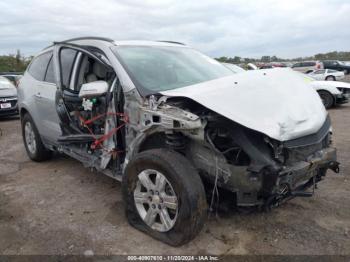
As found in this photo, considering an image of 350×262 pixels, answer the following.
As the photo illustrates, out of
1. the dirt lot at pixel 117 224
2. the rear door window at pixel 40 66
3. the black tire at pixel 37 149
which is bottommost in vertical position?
the dirt lot at pixel 117 224

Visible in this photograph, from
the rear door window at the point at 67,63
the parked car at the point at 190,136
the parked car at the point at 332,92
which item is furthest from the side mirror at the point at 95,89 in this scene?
the parked car at the point at 332,92

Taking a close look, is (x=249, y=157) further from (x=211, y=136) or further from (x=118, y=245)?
(x=118, y=245)

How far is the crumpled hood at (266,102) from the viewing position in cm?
291

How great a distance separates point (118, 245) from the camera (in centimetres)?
320

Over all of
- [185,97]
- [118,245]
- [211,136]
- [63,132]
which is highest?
[185,97]

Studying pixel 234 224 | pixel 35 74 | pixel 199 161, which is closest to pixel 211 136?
pixel 199 161

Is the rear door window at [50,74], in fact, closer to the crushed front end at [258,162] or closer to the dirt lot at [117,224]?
the dirt lot at [117,224]

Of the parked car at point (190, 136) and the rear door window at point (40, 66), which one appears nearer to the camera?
the parked car at point (190, 136)

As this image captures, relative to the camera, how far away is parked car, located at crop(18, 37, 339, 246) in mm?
2934

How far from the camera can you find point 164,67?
4.04 metres

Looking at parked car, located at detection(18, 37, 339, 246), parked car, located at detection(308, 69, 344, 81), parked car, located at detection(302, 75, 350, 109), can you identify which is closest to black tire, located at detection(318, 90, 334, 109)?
parked car, located at detection(302, 75, 350, 109)

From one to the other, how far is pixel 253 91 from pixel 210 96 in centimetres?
45

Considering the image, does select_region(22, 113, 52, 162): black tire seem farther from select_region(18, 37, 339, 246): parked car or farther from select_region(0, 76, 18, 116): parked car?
select_region(0, 76, 18, 116): parked car

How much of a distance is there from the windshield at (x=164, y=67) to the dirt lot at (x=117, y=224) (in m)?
1.38
